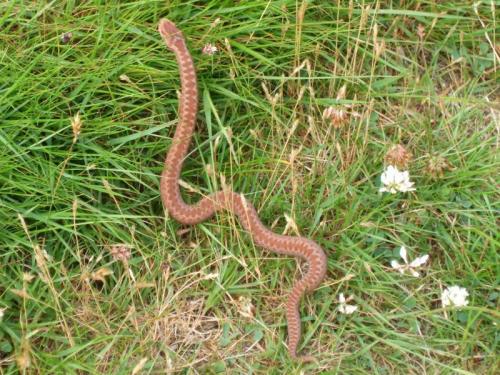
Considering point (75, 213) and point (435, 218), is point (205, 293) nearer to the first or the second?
point (75, 213)

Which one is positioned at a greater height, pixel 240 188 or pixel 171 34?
pixel 171 34

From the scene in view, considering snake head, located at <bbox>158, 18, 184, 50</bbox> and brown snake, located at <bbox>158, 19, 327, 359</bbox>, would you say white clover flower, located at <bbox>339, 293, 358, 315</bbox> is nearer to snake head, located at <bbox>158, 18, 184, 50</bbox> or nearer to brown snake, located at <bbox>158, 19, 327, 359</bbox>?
brown snake, located at <bbox>158, 19, 327, 359</bbox>

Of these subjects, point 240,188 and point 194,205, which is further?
point 240,188

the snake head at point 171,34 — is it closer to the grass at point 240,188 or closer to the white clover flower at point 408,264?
the grass at point 240,188

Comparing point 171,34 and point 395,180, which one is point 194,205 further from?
point 395,180

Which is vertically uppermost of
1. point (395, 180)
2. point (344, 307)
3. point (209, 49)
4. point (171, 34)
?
point (171, 34)

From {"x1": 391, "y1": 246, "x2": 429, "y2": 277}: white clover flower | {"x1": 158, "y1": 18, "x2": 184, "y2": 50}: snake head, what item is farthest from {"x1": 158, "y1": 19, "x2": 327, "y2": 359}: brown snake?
{"x1": 391, "y1": 246, "x2": 429, "y2": 277}: white clover flower

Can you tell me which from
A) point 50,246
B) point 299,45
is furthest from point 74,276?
point 299,45

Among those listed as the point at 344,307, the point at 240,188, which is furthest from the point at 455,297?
the point at 240,188
